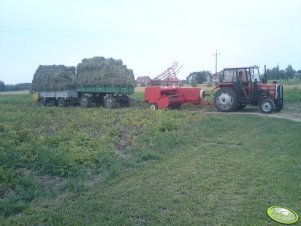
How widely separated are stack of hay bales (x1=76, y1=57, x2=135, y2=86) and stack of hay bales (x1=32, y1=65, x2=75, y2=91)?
1.20 meters

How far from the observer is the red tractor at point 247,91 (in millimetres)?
17234

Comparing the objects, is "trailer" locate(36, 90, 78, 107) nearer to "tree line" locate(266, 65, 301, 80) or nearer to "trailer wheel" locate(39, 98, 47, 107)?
"trailer wheel" locate(39, 98, 47, 107)

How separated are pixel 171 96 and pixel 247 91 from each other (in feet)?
13.9

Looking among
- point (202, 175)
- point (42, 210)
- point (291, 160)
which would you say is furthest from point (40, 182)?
point (291, 160)

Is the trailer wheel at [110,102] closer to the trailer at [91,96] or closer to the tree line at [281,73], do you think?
the trailer at [91,96]

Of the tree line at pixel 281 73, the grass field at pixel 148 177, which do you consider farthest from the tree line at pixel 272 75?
the grass field at pixel 148 177

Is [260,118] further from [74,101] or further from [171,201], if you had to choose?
[74,101]

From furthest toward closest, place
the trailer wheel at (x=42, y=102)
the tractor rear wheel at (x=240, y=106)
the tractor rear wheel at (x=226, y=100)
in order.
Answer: the trailer wheel at (x=42, y=102) → the tractor rear wheel at (x=240, y=106) → the tractor rear wheel at (x=226, y=100)

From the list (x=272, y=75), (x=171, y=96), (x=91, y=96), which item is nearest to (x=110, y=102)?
(x=91, y=96)

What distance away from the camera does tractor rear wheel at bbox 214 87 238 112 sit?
17.8 metres

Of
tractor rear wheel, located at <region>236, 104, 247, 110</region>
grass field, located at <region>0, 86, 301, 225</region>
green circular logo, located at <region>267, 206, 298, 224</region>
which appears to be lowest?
green circular logo, located at <region>267, 206, 298, 224</region>

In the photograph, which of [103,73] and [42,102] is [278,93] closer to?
[103,73]

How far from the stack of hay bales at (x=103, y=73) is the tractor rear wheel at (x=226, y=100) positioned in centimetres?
631

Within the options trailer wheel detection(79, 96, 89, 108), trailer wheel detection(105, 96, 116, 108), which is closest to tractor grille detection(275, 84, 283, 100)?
trailer wheel detection(105, 96, 116, 108)
